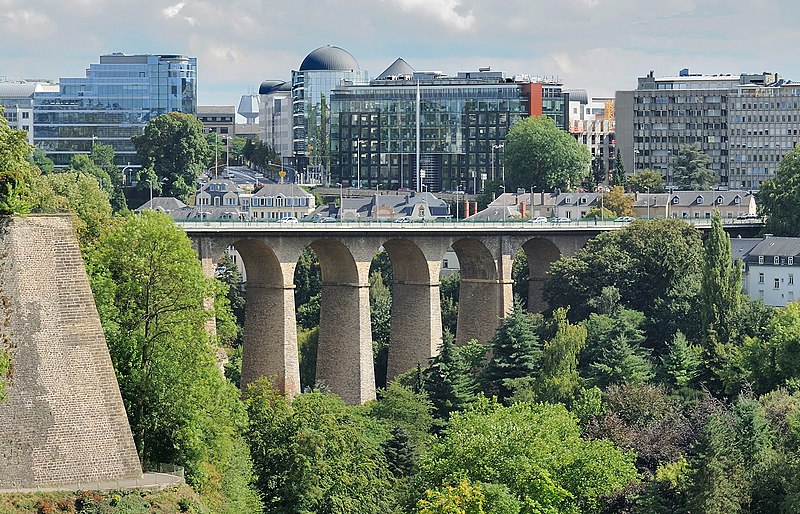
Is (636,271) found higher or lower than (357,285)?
higher

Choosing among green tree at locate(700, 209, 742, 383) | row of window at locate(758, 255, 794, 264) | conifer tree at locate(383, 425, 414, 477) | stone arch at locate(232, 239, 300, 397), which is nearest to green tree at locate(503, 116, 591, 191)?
row of window at locate(758, 255, 794, 264)

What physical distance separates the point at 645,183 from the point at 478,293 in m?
69.7

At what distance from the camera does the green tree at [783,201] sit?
134 meters

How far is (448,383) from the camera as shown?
9969 cm

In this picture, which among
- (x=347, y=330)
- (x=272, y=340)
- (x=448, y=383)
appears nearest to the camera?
(x=448, y=383)

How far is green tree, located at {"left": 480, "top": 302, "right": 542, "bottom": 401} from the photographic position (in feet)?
330

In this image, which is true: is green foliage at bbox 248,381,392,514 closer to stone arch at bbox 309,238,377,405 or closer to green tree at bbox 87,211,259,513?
green tree at bbox 87,211,259,513

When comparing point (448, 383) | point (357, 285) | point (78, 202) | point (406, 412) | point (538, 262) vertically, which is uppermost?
point (78, 202)

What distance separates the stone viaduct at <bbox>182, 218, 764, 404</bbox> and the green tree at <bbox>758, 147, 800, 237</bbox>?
17.7 m

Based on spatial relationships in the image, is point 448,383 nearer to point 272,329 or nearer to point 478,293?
point 272,329

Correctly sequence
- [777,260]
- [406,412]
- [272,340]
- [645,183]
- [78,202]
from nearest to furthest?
[406,412], [78,202], [272,340], [777,260], [645,183]

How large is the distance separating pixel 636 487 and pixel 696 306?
37816 millimetres

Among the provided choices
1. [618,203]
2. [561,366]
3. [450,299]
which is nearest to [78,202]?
[561,366]

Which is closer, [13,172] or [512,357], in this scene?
[13,172]
